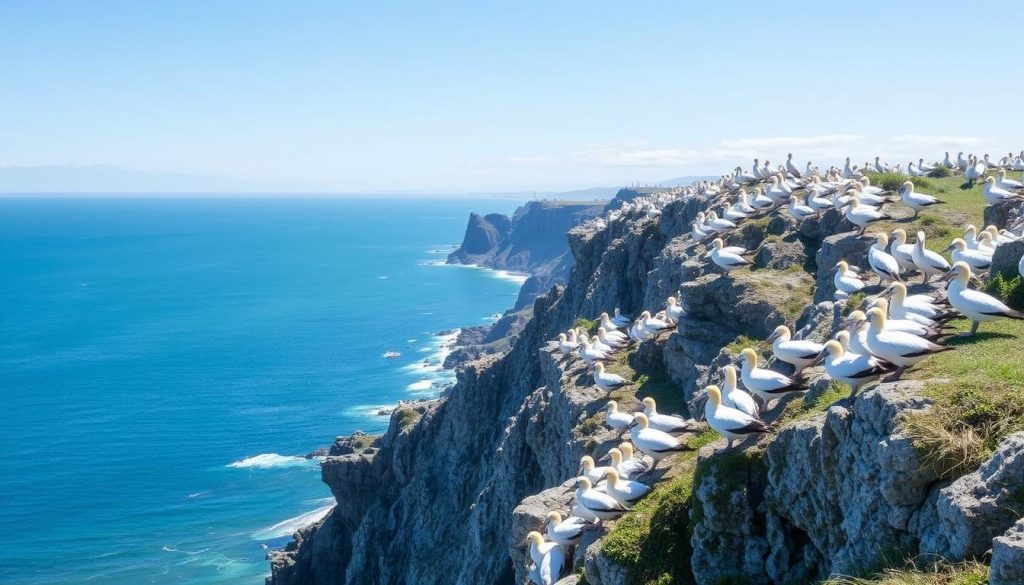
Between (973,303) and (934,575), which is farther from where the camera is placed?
(973,303)

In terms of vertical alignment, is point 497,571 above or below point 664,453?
below

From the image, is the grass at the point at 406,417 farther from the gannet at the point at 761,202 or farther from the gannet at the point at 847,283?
the gannet at the point at 847,283

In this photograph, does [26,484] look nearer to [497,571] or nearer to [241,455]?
[241,455]

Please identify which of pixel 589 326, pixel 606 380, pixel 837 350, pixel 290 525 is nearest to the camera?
pixel 837 350

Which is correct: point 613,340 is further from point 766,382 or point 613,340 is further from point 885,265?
point 766,382

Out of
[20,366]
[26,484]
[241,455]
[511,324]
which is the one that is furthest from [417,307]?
→ [26,484]

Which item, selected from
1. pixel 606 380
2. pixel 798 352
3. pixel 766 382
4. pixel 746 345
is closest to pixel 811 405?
pixel 766 382
